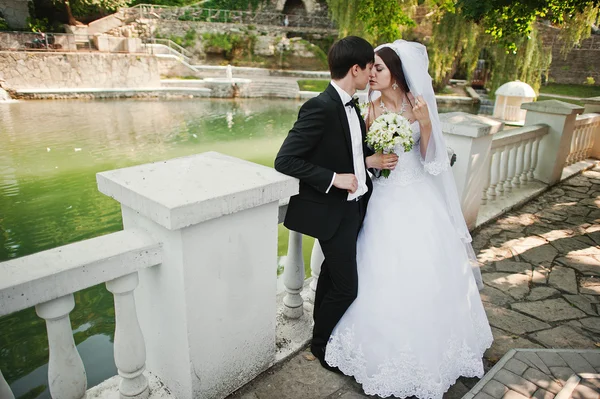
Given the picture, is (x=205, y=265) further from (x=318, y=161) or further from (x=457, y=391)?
(x=457, y=391)

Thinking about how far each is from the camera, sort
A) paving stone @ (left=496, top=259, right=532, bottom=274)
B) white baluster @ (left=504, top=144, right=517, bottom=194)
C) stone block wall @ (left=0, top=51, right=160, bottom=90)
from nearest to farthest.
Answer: paving stone @ (left=496, top=259, right=532, bottom=274)
white baluster @ (left=504, top=144, right=517, bottom=194)
stone block wall @ (left=0, top=51, right=160, bottom=90)

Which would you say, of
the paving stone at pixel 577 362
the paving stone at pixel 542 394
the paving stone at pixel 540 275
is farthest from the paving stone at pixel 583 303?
the paving stone at pixel 542 394

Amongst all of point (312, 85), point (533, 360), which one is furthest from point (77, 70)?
point (533, 360)

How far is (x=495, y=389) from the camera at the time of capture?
7.48ft

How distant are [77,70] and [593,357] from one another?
864 inches

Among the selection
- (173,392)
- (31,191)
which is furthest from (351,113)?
(31,191)

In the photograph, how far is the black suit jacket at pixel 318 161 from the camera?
206cm

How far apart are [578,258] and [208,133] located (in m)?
10.8

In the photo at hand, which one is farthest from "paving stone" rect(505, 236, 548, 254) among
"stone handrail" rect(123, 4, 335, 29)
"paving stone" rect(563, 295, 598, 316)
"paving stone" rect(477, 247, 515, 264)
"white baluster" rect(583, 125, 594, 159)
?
"stone handrail" rect(123, 4, 335, 29)

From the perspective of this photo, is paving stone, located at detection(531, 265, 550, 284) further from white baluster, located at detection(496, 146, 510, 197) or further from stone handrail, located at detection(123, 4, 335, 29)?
stone handrail, located at detection(123, 4, 335, 29)

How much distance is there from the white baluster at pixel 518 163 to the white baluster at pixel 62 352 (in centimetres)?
558

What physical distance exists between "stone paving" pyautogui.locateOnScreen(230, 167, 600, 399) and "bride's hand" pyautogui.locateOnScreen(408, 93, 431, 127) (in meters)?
1.54

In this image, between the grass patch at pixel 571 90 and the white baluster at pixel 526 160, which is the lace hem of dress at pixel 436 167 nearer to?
the white baluster at pixel 526 160

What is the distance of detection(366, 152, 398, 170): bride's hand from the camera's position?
239cm
